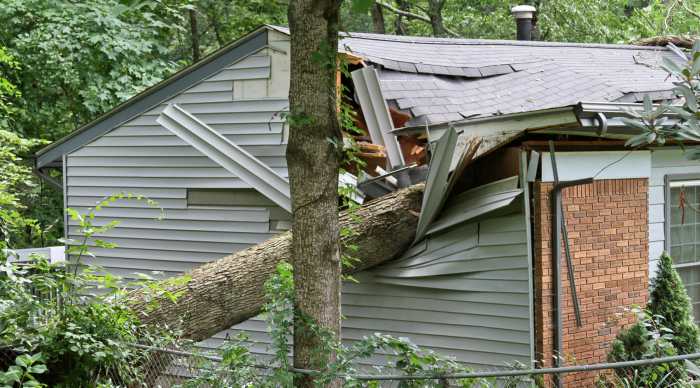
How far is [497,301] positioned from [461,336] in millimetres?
594

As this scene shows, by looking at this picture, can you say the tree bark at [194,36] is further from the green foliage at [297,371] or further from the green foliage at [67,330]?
the green foliage at [297,371]

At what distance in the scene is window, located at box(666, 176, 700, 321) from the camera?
32.5 feet

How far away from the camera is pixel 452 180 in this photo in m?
8.45

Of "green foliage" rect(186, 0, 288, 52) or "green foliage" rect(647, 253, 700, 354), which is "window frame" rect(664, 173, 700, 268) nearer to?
"green foliage" rect(647, 253, 700, 354)

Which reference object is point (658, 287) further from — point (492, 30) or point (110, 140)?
point (492, 30)

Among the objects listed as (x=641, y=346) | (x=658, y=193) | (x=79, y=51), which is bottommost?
(x=641, y=346)

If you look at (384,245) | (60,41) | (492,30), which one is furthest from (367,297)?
(492,30)

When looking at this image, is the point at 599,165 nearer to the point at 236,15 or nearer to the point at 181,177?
the point at 181,177

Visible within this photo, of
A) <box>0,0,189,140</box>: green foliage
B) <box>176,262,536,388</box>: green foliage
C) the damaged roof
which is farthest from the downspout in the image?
<box>0,0,189,140</box>: green foliage

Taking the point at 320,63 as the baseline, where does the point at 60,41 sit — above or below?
above

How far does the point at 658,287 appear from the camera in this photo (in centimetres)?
884

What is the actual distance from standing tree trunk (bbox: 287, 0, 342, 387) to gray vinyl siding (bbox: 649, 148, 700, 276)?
17.5 ft

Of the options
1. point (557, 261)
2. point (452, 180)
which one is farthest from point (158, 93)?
point (557, 261)

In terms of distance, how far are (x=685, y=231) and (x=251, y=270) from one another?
485 cm
